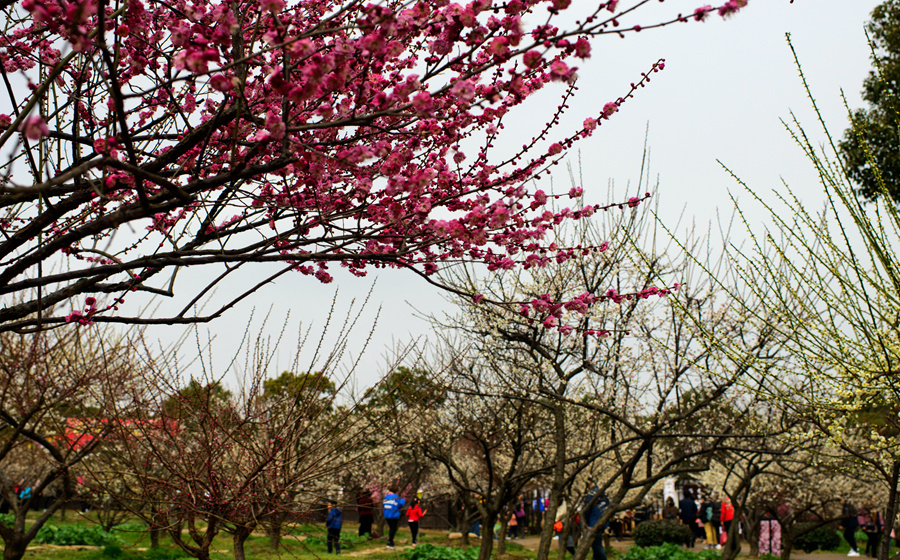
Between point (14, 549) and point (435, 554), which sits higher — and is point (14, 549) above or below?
above

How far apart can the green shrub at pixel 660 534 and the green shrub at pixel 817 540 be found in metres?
3.22

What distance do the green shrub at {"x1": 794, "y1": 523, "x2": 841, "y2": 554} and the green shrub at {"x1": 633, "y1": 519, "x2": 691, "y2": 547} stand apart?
3.22 m

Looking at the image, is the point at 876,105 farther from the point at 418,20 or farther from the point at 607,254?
the point at 418,20

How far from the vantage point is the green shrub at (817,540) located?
68.9ft

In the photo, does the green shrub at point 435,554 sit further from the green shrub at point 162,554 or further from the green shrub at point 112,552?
the green shrub at point 112,552

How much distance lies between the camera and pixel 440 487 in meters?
25.1

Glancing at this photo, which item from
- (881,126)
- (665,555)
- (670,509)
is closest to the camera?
(881,126)

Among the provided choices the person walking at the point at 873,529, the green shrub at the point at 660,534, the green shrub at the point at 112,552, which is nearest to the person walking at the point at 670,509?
the green shrub at the point at 660,534

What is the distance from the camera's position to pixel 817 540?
69.4 feet

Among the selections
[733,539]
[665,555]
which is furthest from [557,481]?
[665,555]

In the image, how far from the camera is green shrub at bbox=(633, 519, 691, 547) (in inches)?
835

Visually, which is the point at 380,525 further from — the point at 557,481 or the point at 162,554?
the point at 557,481

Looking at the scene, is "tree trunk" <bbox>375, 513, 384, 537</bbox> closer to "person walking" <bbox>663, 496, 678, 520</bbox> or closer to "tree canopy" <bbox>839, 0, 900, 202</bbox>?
"person walking" <bbox>663, 496, 678, 520</bbox>

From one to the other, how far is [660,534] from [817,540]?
4.72 meters
